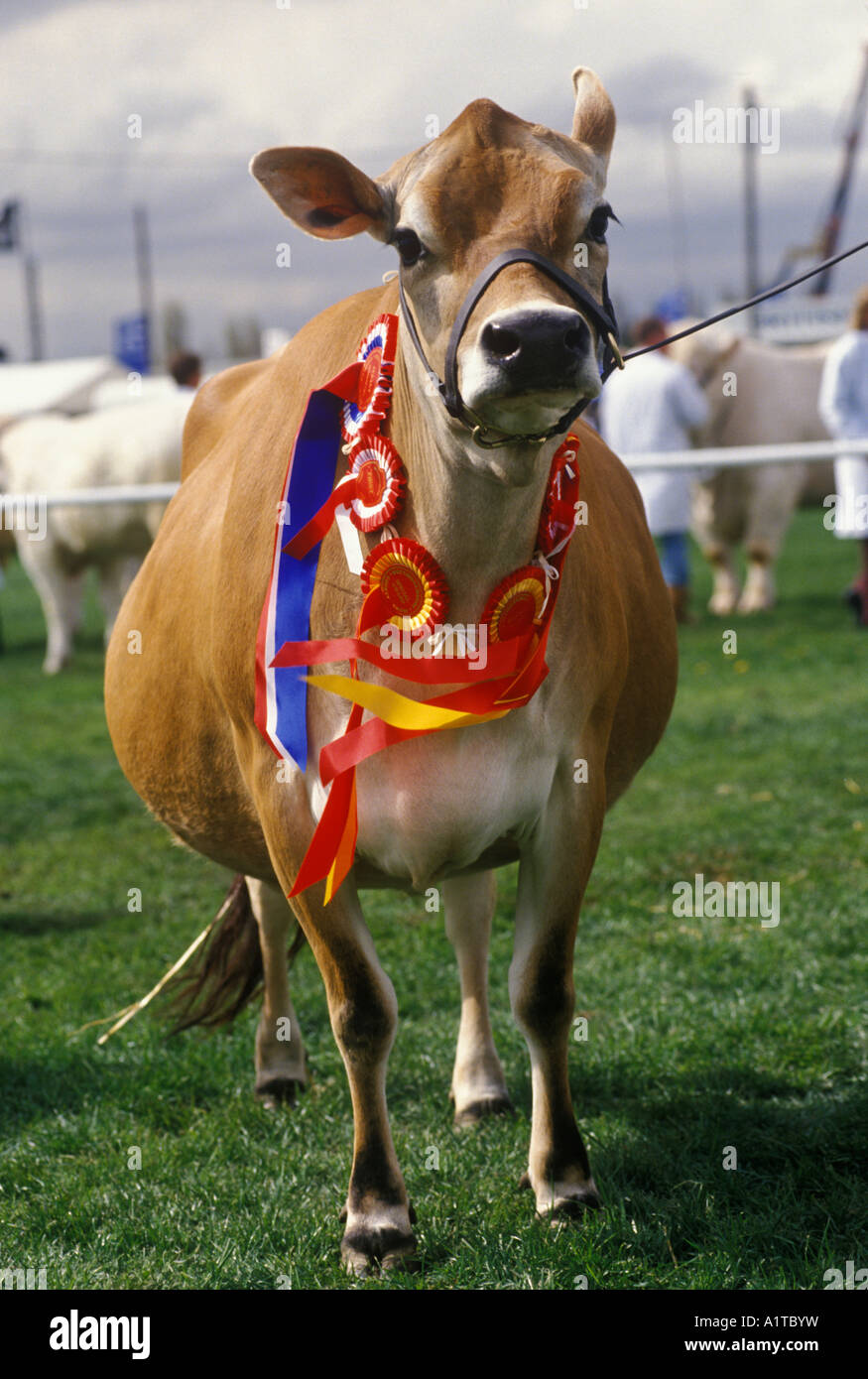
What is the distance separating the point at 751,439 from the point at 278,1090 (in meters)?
10.7

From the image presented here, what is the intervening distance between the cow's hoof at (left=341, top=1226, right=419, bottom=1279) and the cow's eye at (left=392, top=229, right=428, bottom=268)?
74.6 inches

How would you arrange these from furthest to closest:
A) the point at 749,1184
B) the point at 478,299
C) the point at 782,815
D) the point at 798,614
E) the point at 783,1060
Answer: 1. the point at 798,614
2. the point at 782,815
3. the point at 783,1060
4. the point at 749,1184
5. the point at 478,299

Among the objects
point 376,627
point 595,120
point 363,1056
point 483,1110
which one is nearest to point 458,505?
point 376,627

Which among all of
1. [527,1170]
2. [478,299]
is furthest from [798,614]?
[478,299]

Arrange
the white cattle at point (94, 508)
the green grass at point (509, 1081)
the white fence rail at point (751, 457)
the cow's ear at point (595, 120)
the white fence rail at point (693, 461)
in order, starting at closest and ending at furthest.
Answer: the cow's ear at point (595, 120)
the green grass at point (509, 1081)
the white fence rail at point (693, 461)
the white fence rail at point (751, 457)
the white cattle at point (94, 508)

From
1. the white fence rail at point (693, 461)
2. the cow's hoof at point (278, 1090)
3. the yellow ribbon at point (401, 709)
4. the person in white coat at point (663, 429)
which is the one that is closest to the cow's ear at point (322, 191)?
the yellow ribbon at point (401, 709)

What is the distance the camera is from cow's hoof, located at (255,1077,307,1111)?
382 cm

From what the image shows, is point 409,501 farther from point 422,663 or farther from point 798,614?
point 798,614

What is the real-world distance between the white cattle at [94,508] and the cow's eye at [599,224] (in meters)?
9.19

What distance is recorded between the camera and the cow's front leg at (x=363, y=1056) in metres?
2.91

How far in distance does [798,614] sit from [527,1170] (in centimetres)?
929

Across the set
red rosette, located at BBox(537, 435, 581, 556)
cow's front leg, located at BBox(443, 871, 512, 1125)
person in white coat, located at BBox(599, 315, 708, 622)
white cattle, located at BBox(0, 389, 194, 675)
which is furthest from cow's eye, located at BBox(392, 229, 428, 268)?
white cattle, located at BBox(0, 389, 194, 675)

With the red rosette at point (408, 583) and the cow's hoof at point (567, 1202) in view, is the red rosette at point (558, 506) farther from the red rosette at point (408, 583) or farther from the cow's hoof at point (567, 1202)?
the cow's hoof at point (567, 1202)
